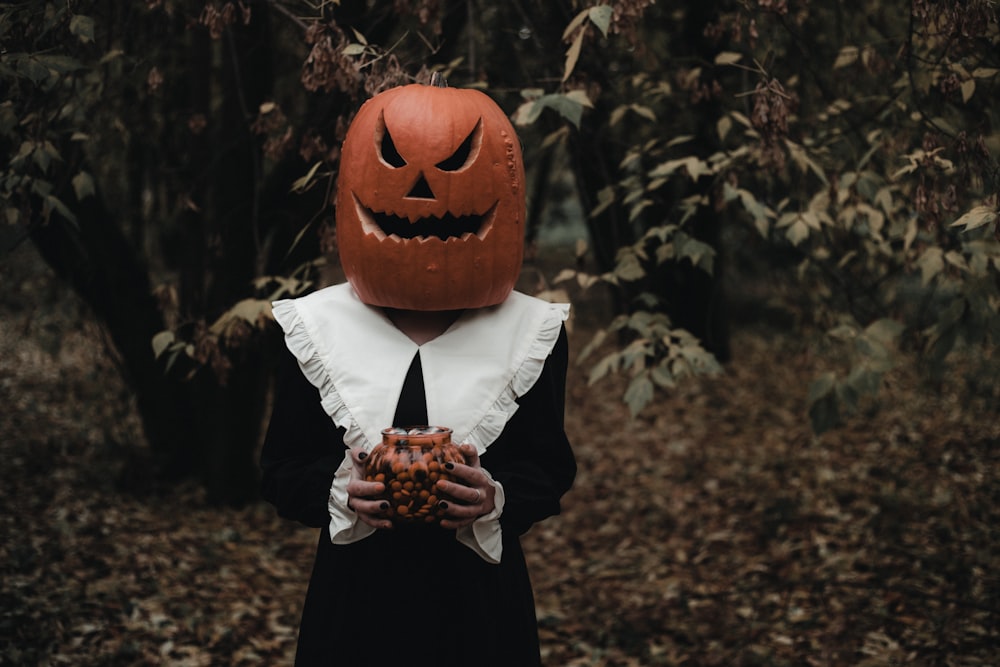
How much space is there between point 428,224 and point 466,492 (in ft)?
2.48

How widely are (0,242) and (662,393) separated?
7573 millimetres

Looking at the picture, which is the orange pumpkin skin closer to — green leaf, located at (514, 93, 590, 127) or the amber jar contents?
the amber jar contents

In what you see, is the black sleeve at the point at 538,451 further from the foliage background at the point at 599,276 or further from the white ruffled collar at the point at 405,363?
the foliage background at the point at 599,276

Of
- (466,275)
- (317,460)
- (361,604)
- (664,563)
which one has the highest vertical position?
(466,275)

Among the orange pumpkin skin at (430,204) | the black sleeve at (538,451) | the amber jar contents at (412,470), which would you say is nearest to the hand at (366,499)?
the amber jar contents at (412,470)

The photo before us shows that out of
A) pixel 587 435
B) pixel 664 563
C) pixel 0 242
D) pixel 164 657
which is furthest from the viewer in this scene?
pixel 587 435

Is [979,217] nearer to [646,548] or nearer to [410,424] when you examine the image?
[410,424]

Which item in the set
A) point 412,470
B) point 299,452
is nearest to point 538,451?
point 412,470

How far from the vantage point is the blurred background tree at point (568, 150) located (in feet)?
11.3

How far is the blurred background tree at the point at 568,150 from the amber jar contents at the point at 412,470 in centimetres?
169

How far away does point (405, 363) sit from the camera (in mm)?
2133

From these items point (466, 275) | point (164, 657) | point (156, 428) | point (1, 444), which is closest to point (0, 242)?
point (164, 657)

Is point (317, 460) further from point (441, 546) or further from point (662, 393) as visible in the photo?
point (662, 393)

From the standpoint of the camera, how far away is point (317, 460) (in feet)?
7.24
